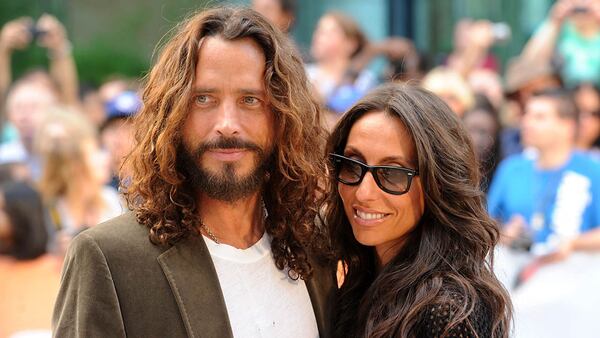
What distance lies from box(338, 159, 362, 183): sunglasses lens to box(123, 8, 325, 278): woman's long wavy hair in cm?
7

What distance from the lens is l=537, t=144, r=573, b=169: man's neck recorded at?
5.61 meters

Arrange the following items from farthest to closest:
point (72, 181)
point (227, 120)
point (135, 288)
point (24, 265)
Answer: point (72, 181) < point (24, 265) < point (227, 120) < point (135, 288)

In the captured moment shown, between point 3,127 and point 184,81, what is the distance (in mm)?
5422

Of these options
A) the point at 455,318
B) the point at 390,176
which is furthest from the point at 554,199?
the point at 455,318

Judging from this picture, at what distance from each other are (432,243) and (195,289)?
0.81 metres

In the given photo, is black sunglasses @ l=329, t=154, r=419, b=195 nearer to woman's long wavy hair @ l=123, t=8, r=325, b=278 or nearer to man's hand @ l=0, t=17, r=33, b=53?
woman's long wavy hair @ l=123, t=8, r=325, b=278

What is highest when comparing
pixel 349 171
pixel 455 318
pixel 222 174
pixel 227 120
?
pixel 227 120

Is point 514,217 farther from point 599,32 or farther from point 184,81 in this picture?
point 184,81

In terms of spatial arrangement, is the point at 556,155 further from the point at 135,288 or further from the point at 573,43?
the point at 135,288

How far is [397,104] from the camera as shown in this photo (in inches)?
117

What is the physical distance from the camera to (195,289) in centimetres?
267

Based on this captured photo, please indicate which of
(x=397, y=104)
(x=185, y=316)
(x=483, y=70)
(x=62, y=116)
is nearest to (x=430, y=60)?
(x=483, y=70)

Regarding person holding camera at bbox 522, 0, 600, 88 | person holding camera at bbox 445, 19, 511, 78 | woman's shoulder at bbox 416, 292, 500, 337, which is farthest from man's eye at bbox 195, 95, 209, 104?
person holding camera at bbox 445, 19, 511, 78

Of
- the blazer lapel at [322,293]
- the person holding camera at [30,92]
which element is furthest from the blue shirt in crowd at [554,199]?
the person holding camera at [30,92]
